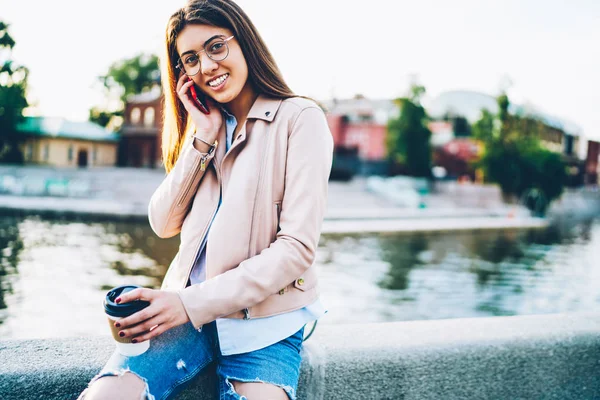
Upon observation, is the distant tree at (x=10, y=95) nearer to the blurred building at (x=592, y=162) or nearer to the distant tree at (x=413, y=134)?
the distant tree at (x=413, y=134)

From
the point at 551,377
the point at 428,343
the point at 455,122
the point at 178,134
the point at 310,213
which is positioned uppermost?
the point at 455,122

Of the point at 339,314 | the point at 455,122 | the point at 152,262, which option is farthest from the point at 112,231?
the point at 455,122

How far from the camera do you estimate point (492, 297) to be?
779 cm

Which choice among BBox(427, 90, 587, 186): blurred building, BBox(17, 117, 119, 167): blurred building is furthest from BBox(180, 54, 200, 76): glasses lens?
BBox(427, 90, 587, 186): blurred building

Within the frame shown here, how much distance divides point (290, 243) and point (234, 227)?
17cm

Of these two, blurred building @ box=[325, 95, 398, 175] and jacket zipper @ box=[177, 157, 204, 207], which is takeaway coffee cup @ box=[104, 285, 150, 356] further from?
blurred building @ box=[325, 95, 398, 175]

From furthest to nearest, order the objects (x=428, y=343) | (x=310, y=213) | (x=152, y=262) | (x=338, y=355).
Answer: (x=152, y=262) → (x=428, y=343) → (x=338, y=355) → (x=310, y=213)

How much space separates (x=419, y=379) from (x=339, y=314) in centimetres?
469

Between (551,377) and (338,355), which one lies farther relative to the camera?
(551,377)

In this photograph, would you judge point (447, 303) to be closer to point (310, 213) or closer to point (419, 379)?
point (419, 379)

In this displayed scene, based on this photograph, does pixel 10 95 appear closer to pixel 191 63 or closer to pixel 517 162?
pixel 191 63

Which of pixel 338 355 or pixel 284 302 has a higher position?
pixel 284 302

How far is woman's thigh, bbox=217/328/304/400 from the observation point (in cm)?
139

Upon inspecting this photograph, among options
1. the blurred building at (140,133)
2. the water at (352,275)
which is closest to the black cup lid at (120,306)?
the water at (352,275)
